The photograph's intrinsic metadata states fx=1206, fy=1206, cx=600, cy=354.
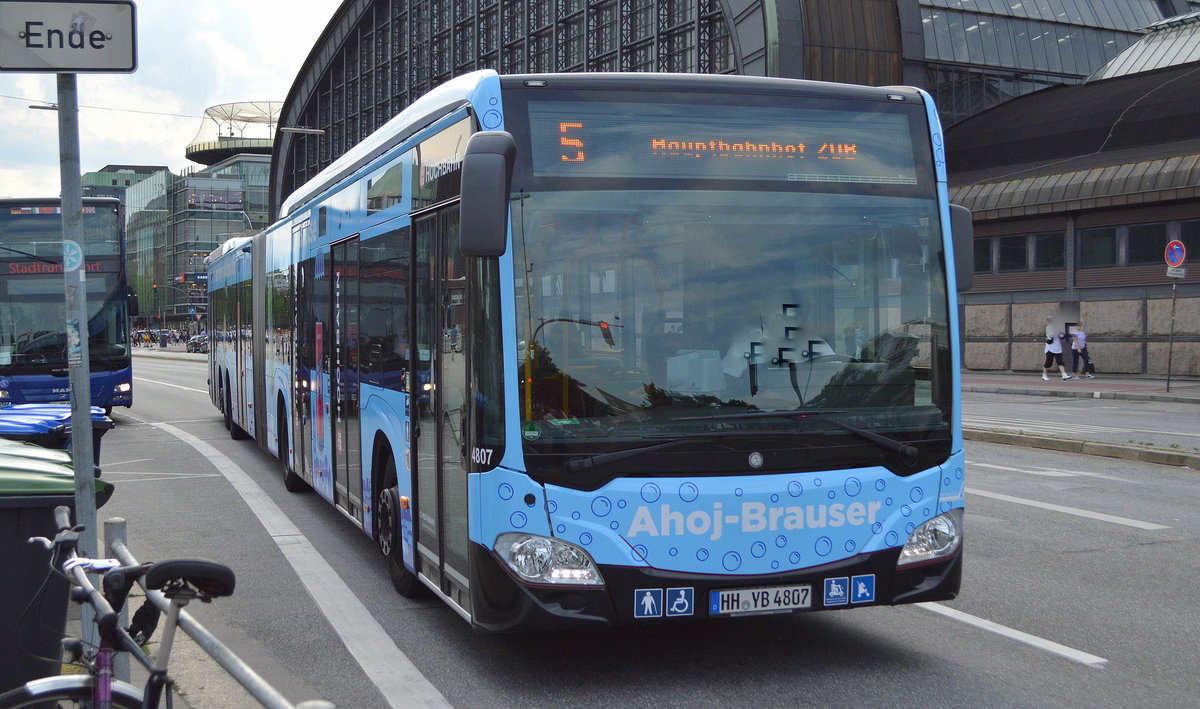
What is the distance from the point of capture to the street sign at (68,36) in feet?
15.1

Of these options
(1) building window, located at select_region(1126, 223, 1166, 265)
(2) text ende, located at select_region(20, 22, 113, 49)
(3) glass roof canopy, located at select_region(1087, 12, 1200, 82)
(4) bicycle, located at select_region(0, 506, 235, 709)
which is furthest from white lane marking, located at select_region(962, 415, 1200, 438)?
(3) glass roof canopy, located at select_region(1087, 12, 1200, 82)

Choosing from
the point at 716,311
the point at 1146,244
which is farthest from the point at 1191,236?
the point at 716,311

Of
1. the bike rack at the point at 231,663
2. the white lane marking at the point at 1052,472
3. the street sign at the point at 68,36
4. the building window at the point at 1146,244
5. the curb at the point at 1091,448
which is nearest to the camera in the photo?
the bike rack at the point at 231,663

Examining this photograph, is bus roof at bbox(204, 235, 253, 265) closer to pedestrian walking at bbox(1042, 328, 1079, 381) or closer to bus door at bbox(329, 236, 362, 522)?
bus door at bbox(329, 236, 362, 522)

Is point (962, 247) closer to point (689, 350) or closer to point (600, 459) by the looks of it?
point (689, 350)

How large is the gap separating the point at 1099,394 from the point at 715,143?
2321 cm

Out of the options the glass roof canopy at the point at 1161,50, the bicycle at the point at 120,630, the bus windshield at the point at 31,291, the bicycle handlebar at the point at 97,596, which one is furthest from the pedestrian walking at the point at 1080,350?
the bicycle at the point at 120,630

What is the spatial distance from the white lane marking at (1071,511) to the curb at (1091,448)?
3.19 meters

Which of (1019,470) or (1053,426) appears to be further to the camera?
(1053,426)

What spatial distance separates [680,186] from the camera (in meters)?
5.49

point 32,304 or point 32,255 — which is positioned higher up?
point 32,255

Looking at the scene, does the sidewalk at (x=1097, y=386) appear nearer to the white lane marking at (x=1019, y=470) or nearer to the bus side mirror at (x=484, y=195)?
the white lane marking at (x=1019, y=470)

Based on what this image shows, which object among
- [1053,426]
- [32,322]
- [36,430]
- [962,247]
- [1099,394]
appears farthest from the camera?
[1099,394]

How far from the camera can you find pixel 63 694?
3172 millimetres
